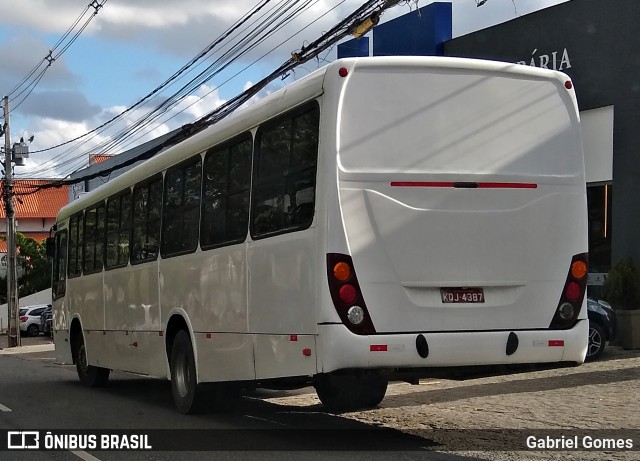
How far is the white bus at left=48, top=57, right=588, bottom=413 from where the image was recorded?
26.1 feet

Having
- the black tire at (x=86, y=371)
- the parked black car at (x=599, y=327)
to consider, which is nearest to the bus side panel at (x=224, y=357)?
the black tire at (x=86, y=371)

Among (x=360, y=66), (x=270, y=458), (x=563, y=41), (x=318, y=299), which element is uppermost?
(x=563, y=41)

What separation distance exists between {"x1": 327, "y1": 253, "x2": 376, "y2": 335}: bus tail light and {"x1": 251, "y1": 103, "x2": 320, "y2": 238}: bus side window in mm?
508

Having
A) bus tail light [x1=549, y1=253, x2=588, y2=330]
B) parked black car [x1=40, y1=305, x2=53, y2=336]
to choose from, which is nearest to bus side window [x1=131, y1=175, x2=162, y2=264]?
bus tail light [x1=549, y1=253, x2=588, y2=330]

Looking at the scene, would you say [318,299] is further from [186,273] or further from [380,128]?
[186,273]

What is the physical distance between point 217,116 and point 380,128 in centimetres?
1165

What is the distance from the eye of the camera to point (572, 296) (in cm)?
858

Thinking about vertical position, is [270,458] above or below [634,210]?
below

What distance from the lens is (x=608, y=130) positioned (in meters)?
19.4

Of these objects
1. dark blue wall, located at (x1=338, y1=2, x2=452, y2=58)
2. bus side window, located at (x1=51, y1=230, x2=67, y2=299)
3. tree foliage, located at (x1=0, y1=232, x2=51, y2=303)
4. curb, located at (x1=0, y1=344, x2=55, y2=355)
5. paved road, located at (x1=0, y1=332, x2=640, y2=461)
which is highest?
dark blue wall, located at (x1=338, y1=2, x2=452, y2=58)

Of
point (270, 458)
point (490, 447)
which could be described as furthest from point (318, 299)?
point (490, 447)

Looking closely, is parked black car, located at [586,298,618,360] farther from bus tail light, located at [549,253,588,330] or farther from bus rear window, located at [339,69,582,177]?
bus rear window, located at [339,69,582,177]

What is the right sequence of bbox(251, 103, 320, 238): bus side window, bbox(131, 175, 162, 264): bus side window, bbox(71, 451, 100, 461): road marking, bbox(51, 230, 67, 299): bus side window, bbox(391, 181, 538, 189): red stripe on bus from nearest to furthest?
1. bbox(391, 181, 538, 189): red stripe on bus
2. bbox(251, 103, 320, 238): bus side window
3. bbox(71, 451, 100, 461): road marking
4. bbox(131, 175, 162, 264): bus side window
5. bbox(51, 230, 67, 299): bus side window

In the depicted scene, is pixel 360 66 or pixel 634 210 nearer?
pixel 360 66
